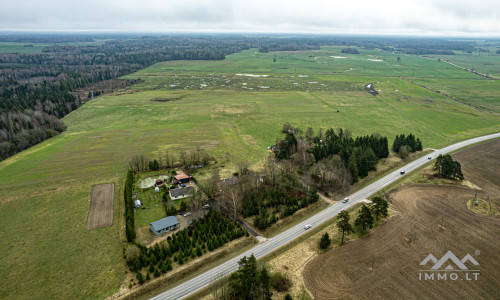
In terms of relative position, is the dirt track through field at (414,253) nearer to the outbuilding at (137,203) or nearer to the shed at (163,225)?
the shed at (163,225)

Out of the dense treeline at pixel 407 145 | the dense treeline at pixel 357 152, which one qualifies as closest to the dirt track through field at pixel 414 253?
the dense treeline at pixel 357 152

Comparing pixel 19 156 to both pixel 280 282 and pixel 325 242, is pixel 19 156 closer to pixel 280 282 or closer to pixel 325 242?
pixel 280 282

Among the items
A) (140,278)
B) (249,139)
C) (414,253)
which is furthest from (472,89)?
(140,278)

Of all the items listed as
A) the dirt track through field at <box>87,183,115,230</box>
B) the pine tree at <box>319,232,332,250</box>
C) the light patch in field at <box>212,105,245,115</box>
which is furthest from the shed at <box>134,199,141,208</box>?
the light patch in field at <box>212,105,245,115</box>

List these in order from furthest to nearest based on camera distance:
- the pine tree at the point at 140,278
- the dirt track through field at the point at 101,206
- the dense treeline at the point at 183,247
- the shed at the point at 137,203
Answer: the shed at the point at 137,203, the dirt track through field at the point at 101,206, the dense treeline at the point at 183,247, the pine tree at the point at 140,278

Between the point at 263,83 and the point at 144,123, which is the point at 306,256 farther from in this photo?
the point at 263,83

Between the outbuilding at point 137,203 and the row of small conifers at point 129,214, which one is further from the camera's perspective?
the outbuilding at point 137,203
